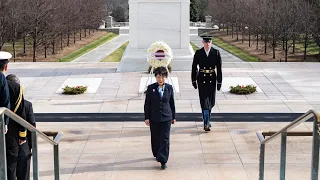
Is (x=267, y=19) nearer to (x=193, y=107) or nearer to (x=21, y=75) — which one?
(x=21, y=75)

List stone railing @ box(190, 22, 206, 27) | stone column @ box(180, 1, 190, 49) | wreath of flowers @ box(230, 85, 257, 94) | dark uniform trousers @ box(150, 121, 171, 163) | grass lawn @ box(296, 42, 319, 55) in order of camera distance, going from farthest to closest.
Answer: stone railing @ box(190, 22, 206, 27) → grass lawn @ box(296, 42, 319, 55) → stone column @ box(180, 1, 190, 49) → wreath of flowers @ box(230, 85, 257, 94) → dark uniform trousers @ box(150, 121, 171, 163)

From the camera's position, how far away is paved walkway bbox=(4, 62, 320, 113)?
39.0ft

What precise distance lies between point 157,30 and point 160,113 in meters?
9.45

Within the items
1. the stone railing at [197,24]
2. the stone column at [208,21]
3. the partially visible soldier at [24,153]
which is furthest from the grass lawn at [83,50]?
the partially visible soldier at [24,153]

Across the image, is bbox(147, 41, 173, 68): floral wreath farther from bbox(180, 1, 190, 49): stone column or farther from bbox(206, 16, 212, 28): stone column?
bbox(206, 16, 212, 28): stone column

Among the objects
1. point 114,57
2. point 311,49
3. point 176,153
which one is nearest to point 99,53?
point 114,57

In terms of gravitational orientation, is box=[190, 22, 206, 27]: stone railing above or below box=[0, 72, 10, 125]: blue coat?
below

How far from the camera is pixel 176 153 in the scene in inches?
336

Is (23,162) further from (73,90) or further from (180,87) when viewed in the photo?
(180,87)

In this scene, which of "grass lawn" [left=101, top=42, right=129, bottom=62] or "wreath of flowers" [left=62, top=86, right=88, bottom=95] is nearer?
"wreath of flowers" [left=62, top=86, right=88, bottom=95]

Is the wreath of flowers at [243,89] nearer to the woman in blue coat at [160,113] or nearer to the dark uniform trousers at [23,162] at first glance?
the woman in blue coat at [160,113]

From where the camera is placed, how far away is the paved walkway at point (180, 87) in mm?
11898

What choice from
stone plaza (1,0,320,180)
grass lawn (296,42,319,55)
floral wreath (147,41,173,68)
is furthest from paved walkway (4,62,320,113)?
grass lawn (296,42,319,55)

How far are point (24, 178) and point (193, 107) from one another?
6.08 meters
